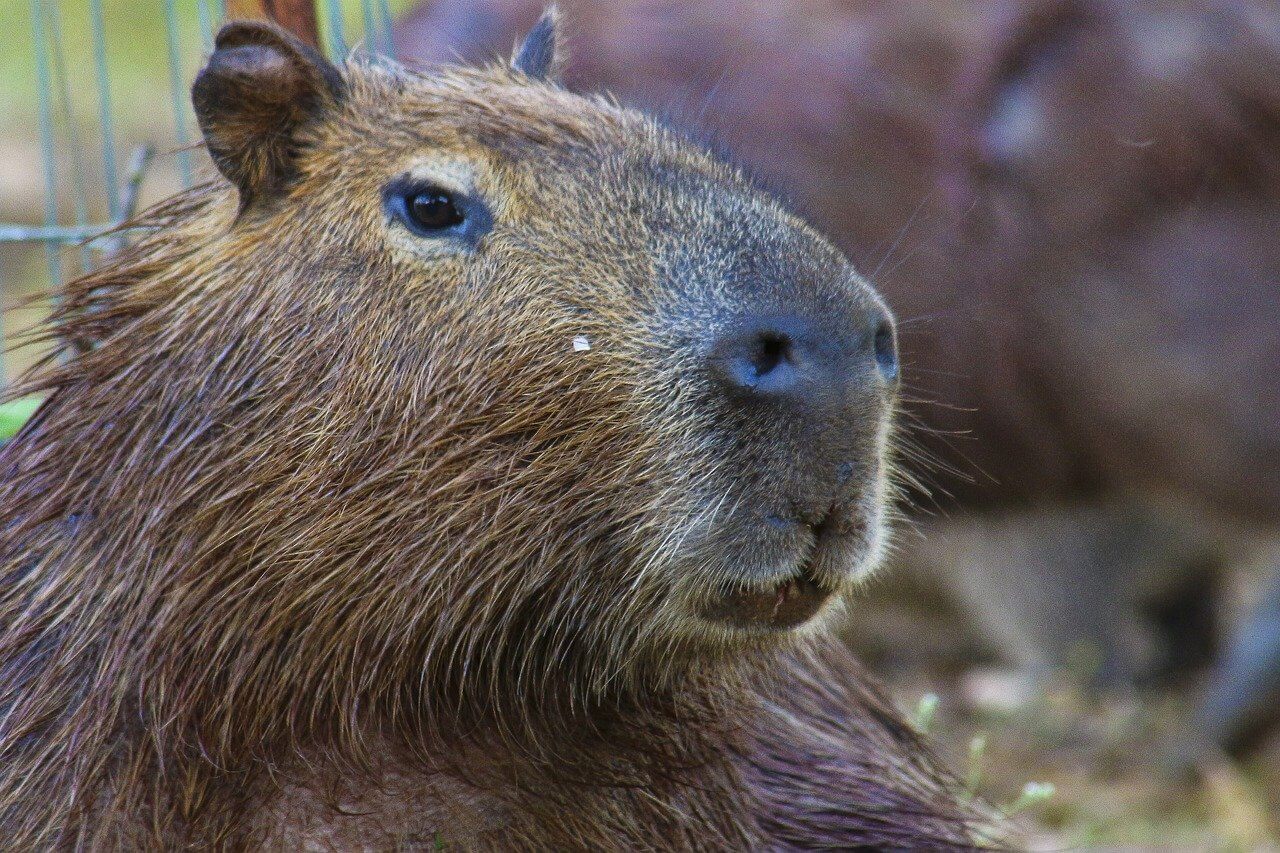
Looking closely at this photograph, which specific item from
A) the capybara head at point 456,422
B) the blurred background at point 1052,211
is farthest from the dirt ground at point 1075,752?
the capybara head at point 456,422

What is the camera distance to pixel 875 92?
5211 mm

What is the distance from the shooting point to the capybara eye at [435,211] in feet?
7.47

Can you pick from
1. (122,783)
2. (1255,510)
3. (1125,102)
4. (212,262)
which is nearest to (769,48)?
(1125,102)

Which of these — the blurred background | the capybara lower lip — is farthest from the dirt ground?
the capybara lower lip

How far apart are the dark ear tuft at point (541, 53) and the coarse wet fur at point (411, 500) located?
389 mm

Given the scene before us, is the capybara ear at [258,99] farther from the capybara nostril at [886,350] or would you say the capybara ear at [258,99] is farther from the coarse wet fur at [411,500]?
the capybara nostril at [886,350]

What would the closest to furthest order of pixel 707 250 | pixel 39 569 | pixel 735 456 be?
pixel 735 456 < pixel 707 250 < pixel 39 569

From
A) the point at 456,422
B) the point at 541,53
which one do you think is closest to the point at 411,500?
the point at 456,422

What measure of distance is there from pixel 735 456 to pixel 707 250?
31cm

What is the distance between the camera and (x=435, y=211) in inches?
89.9

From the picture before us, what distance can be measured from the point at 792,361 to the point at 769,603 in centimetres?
32

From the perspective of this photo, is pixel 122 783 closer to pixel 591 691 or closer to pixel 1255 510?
pixel 591 691

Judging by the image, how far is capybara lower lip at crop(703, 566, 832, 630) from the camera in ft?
6.95

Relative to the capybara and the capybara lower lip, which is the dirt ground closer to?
the capybara
